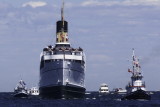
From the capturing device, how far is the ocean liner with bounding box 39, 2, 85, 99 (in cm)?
17038

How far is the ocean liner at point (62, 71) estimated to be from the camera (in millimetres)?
170375

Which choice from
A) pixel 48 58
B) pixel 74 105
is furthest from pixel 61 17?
pixel 74 105

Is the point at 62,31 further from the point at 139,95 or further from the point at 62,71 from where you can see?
the point at 139,95

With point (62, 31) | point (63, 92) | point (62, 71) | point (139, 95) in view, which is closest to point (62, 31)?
point (62, 31)

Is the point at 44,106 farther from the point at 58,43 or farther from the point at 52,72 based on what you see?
the point at 58,43

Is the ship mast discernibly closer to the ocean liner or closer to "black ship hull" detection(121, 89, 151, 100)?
the ocean liner

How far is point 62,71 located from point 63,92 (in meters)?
6.42

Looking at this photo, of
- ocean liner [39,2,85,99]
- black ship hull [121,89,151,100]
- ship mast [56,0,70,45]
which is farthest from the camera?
ship mast [56,0,70,45]

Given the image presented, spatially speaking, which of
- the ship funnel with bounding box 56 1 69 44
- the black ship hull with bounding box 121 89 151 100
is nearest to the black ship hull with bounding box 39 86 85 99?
the black ship hull with bounding box 121 89 151 100

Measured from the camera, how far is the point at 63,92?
16838 centimetres

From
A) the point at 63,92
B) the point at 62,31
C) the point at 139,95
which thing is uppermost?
the point at 62,31

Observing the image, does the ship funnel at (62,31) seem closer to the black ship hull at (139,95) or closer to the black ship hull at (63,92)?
the black ship hull at (63,92)

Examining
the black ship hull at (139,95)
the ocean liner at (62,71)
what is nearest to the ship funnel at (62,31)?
the ocean liner at (62,71)

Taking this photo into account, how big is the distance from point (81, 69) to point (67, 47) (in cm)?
739
